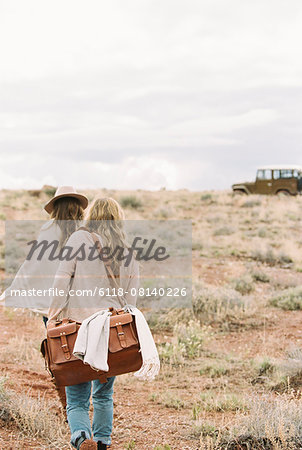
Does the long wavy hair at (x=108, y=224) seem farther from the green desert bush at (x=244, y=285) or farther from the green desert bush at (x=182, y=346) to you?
the green desert bush at (x=244, y=285)

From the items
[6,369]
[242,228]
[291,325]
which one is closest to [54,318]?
[6,369]

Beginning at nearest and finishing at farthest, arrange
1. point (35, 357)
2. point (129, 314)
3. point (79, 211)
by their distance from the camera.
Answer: point (129, 314)
point (79, 211)
point (35, 357)

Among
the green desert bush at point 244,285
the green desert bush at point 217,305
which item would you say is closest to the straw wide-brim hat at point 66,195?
the green desert bush at point 217,305

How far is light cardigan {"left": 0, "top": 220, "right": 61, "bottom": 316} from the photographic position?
431cm

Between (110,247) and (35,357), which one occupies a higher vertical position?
(110,247)

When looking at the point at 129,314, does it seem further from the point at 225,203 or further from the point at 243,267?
the point at 225,203

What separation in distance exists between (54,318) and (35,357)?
128 inches

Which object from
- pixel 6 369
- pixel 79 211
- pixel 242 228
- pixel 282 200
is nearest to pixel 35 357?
pixel 6 369

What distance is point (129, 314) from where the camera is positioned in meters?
3.35

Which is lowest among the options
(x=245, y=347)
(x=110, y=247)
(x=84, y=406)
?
(x=245, y=347)

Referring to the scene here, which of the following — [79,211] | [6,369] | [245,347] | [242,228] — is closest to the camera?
[79,211]

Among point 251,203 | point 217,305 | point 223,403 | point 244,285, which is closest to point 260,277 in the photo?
point 244,285

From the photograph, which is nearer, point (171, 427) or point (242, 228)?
point (171, 427)

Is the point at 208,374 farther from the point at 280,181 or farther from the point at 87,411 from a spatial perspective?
the point at 280,181
